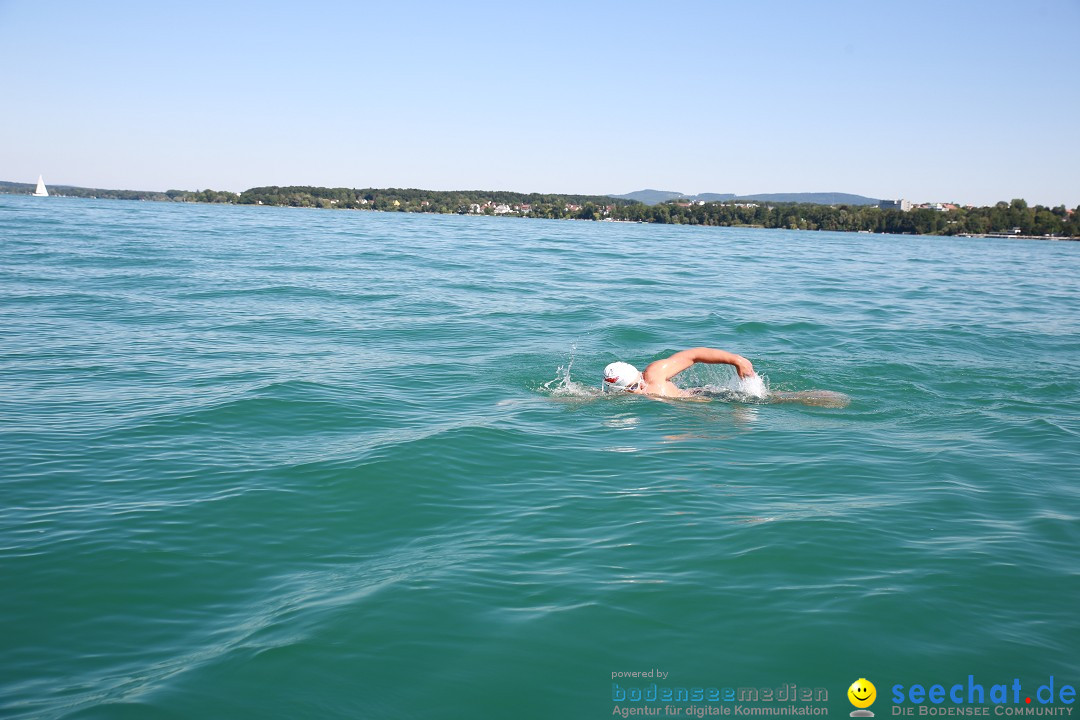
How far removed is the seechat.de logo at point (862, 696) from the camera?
13.5ft

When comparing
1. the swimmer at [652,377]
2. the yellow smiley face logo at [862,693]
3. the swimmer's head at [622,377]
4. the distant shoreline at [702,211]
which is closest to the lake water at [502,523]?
the yellow smiley face logo at [862,693]

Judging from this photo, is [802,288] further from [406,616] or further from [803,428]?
[406,616]

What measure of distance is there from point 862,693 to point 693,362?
6316 millimetres

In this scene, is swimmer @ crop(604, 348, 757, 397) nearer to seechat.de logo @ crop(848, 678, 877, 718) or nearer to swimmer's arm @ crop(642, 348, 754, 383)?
swimmer's arm @ crop(642, 348, 754, 383)

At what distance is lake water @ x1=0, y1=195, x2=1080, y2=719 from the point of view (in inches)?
173

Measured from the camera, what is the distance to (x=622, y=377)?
10.5 m

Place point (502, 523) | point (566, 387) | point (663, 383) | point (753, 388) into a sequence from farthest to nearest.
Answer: point (566, 387) < point (753, 388) < point (663, 383) < point (502, 523)

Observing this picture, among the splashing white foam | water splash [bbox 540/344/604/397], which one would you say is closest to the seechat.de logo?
the splashing white foam

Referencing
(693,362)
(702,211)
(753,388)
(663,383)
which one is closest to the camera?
(693,362)

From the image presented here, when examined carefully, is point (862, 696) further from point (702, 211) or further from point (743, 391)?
point (702, 211)

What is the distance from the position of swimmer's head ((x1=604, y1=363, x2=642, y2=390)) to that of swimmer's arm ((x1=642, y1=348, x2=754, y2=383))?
0.19m

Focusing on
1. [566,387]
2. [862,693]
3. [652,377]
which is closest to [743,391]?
[652,377]

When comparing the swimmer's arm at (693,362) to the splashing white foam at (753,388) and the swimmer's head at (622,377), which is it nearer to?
the swimmer's head at (622,377)

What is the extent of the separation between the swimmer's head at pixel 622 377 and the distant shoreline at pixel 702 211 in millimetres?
79653
